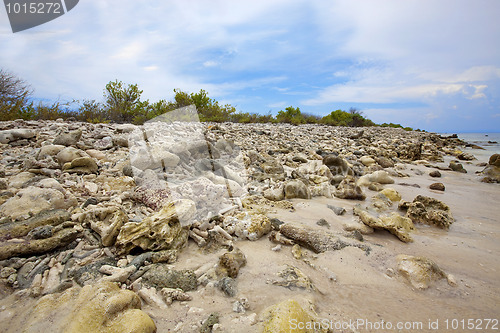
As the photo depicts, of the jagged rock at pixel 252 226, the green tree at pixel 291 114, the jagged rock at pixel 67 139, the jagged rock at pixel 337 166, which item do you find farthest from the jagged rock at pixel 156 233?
the green tree at pixel 291 114

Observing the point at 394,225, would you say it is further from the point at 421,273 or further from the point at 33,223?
the point at 33,223

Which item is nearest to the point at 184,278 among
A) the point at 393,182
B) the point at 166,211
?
the point at 166,211

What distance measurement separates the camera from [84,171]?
3.77 m

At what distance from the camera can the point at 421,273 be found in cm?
204

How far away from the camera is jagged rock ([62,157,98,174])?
12.3ft

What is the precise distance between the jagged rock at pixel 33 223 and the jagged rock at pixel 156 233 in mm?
758

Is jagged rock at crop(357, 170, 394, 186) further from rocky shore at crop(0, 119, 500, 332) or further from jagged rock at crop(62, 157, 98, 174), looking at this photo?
jagged rock at crop(62, 157, 98, 174)

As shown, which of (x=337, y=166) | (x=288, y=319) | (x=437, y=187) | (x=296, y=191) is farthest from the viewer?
(x=337, y=166)

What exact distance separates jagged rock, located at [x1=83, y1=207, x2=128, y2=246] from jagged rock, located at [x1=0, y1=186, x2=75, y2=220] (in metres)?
0.47

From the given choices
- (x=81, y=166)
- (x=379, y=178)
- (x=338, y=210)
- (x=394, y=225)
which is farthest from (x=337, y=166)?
(x=81, y=166)

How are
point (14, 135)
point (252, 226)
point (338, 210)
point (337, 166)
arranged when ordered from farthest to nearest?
point (337, 166)
point (14, 135)
point (338, 210)
point (252, 226)

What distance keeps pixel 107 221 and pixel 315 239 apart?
2.28m

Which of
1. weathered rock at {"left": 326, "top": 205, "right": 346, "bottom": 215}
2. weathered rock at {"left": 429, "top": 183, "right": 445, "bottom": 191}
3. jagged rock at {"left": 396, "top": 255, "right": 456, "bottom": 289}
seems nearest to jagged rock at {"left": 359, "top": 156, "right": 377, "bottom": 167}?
weathered rock at {"left": 429, "top": 183, "right": 445, "bottom": 191}

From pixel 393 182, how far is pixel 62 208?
627cm
